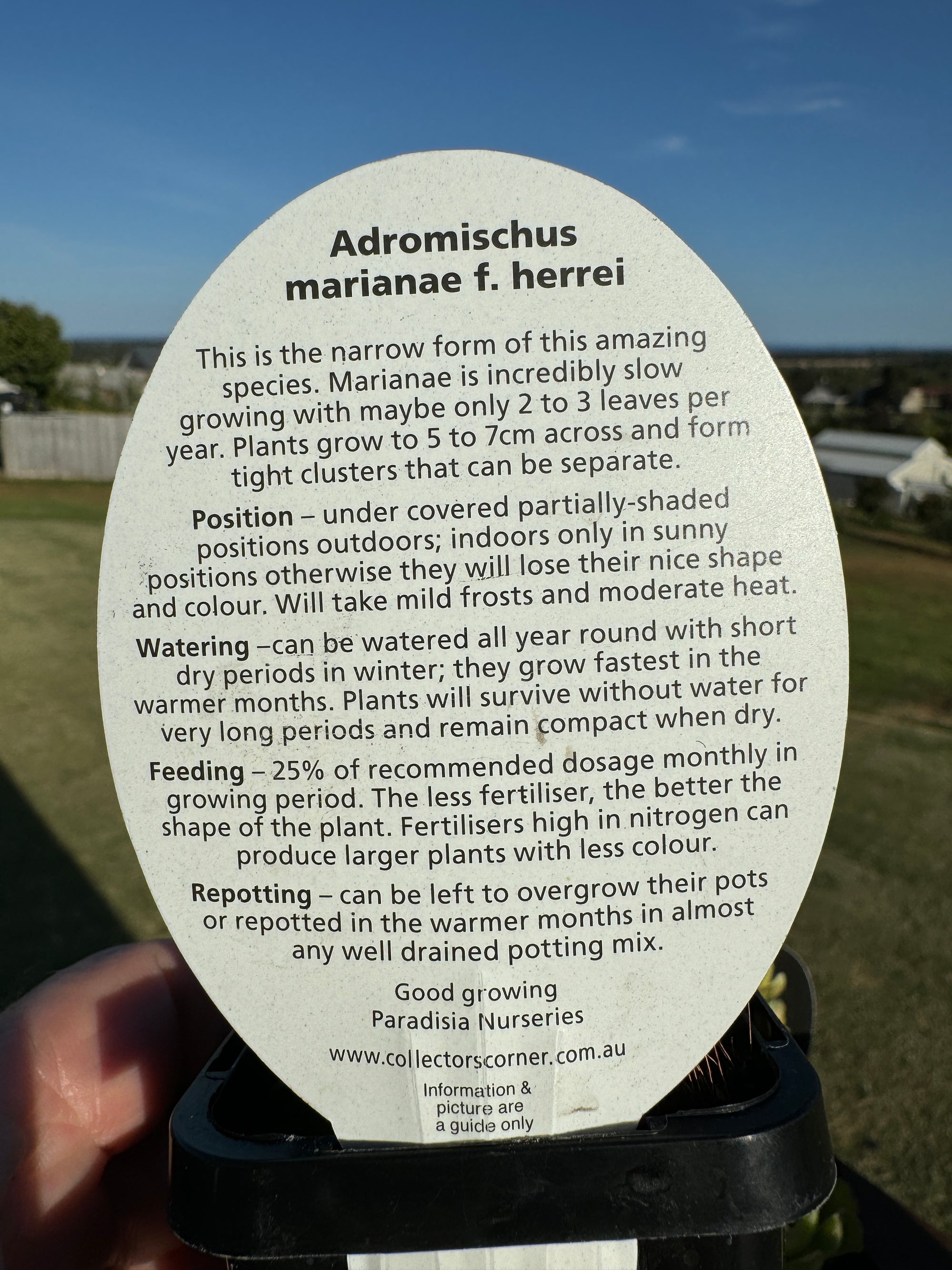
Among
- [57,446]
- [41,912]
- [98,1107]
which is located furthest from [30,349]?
[98,1107]

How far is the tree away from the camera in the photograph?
2531 cm

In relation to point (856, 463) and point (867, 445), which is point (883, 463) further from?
point (867, 445)

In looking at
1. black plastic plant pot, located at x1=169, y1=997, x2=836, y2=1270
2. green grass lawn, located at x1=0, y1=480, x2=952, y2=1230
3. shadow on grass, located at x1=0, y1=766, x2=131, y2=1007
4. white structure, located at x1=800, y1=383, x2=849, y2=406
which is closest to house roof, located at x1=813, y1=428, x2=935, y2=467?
white structure, located at x1=800, y1=383, x2=849, y2=406

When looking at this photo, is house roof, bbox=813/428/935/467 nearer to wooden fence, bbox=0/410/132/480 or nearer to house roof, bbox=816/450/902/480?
house roof, bbox=816/450/902/480

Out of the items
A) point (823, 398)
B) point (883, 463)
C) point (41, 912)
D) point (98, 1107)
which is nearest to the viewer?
point (98, 1107)

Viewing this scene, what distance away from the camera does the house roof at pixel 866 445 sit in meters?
25.7

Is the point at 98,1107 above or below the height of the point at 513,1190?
below

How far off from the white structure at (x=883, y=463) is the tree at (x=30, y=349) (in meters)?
22.2

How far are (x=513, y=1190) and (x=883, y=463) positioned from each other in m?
27.6

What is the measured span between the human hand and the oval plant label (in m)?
0.35

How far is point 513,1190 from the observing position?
24.1 inches

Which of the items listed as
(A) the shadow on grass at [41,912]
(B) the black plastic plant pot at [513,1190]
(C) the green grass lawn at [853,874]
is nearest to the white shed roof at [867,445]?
(C) the green grass lawn at [853,874]

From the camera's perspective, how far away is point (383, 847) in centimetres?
63

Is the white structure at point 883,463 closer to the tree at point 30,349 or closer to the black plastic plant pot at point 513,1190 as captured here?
the tree at point 30,349
